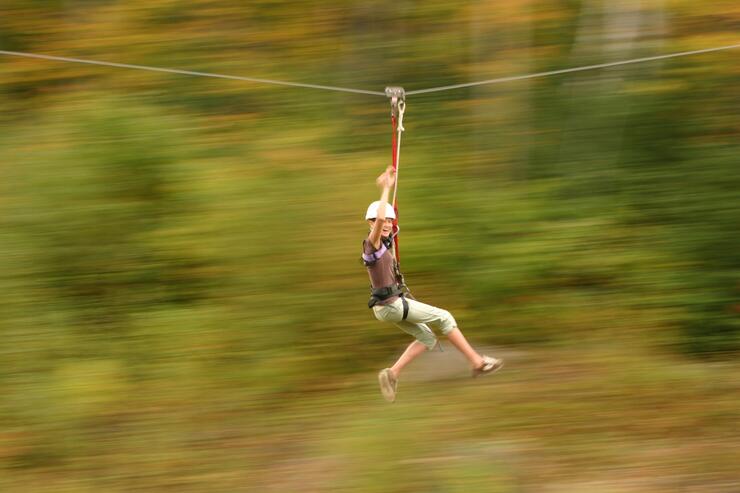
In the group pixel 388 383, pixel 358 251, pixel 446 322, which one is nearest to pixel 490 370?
pixel 446 322

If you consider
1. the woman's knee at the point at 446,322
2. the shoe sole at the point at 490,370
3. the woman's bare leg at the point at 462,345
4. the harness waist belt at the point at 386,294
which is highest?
the harness waist belt at the point at 386,294

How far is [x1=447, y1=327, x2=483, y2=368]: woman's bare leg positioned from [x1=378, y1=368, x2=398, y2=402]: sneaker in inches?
21.0

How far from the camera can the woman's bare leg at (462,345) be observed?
668cm

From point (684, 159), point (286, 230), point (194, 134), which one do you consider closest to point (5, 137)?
point (194, 134)

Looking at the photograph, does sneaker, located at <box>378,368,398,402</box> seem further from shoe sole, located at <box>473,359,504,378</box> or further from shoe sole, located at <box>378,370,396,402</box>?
shoe sole, located at <box>473,359,504,378</box>

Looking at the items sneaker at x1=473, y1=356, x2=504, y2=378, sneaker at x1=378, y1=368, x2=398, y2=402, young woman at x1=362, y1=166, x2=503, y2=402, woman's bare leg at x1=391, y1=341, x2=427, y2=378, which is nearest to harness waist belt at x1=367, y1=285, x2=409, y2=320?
young woman at x1=362, y1=166, x2=503, y2=402

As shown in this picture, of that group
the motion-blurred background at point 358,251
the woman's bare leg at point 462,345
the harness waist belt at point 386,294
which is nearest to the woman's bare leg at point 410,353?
the woman's bare leg at point 462,345

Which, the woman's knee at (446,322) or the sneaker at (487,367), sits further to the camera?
the sneaker at (487,367)

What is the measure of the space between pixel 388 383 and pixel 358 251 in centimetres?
145

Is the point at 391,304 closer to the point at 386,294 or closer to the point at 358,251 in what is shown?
the point at 386,294

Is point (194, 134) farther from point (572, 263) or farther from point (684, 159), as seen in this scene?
point (684, 159)

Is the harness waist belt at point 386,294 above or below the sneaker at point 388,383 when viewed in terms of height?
above

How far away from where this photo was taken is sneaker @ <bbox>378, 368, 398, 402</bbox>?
22.1ft

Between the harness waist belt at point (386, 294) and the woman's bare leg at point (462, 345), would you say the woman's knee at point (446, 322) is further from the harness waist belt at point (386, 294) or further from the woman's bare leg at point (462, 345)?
the harness waist belt at point (386, 294)
